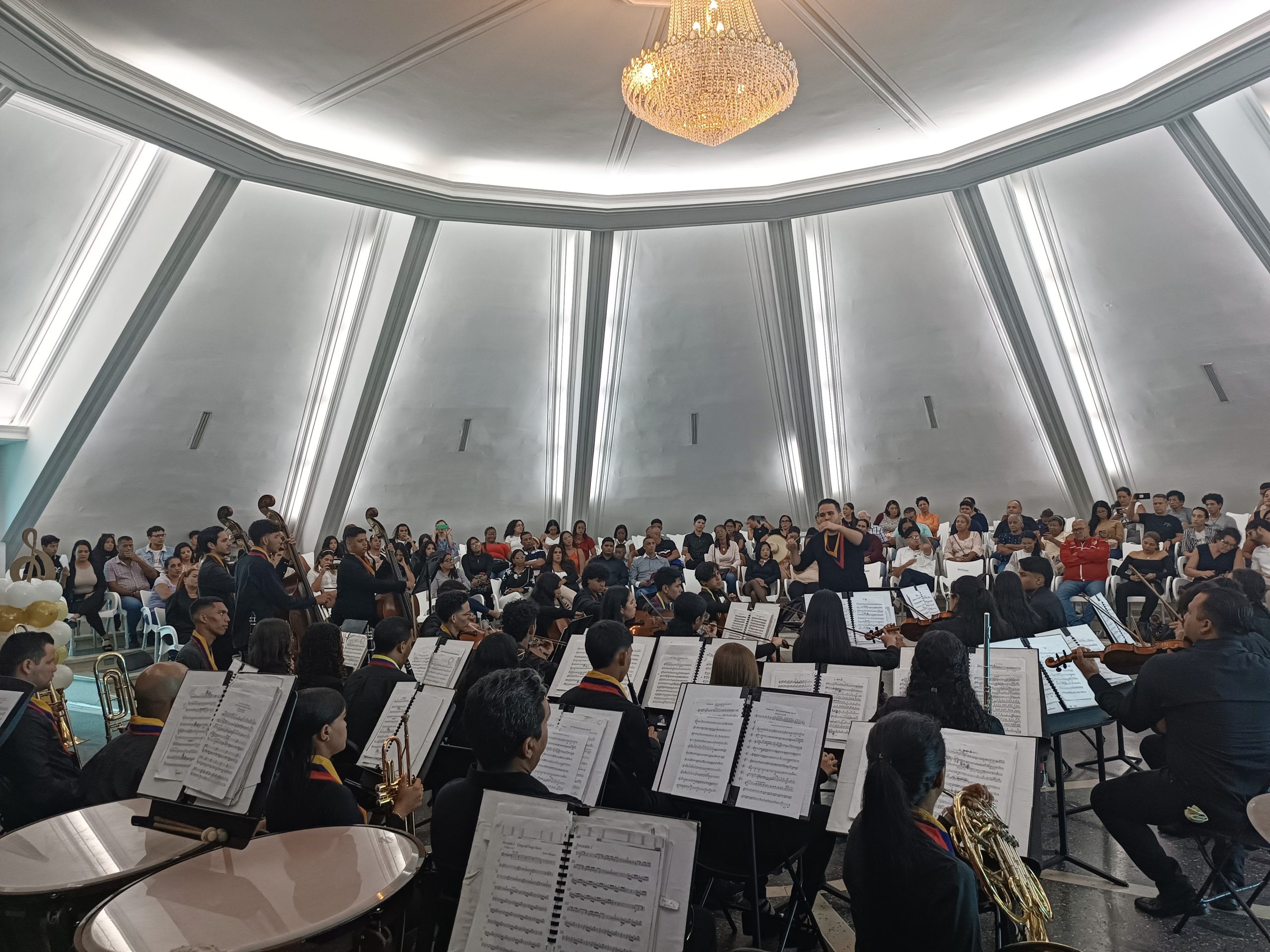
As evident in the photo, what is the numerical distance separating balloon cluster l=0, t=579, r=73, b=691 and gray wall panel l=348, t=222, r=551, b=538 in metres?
7.55

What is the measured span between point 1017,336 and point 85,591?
12053mm

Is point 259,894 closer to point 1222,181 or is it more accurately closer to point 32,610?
point 32,610

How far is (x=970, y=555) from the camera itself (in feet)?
35.4

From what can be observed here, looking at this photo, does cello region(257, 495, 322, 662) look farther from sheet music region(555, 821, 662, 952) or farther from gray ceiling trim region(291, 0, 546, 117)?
sheet music region(555, 821, 662, 952)

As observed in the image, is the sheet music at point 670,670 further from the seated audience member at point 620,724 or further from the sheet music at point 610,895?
the sheet music at point 610,895

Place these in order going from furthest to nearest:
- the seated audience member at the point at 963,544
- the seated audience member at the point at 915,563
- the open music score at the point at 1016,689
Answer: the seated audience member at the point at 963,544, the seated audience member at the point at 915,563, the open music score at the point at 1016,689

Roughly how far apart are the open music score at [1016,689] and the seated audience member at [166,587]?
8.47m

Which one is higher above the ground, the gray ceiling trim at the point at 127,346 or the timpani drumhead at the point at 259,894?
the gray ceiling trim at the point at 127,346

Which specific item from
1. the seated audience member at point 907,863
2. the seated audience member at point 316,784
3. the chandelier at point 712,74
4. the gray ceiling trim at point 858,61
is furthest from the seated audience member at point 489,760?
the gray ceiling trim at point 858,61

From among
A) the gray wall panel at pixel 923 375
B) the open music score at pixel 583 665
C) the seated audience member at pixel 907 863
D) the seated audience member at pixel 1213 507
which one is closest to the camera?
the seated audience member at pixel 907 863

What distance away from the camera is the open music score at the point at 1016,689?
11.2 ft

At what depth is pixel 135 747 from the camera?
3236mm

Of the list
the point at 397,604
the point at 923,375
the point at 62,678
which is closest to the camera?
the point at 62,678

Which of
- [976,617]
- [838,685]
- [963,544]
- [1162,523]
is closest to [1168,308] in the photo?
[1162,523]
